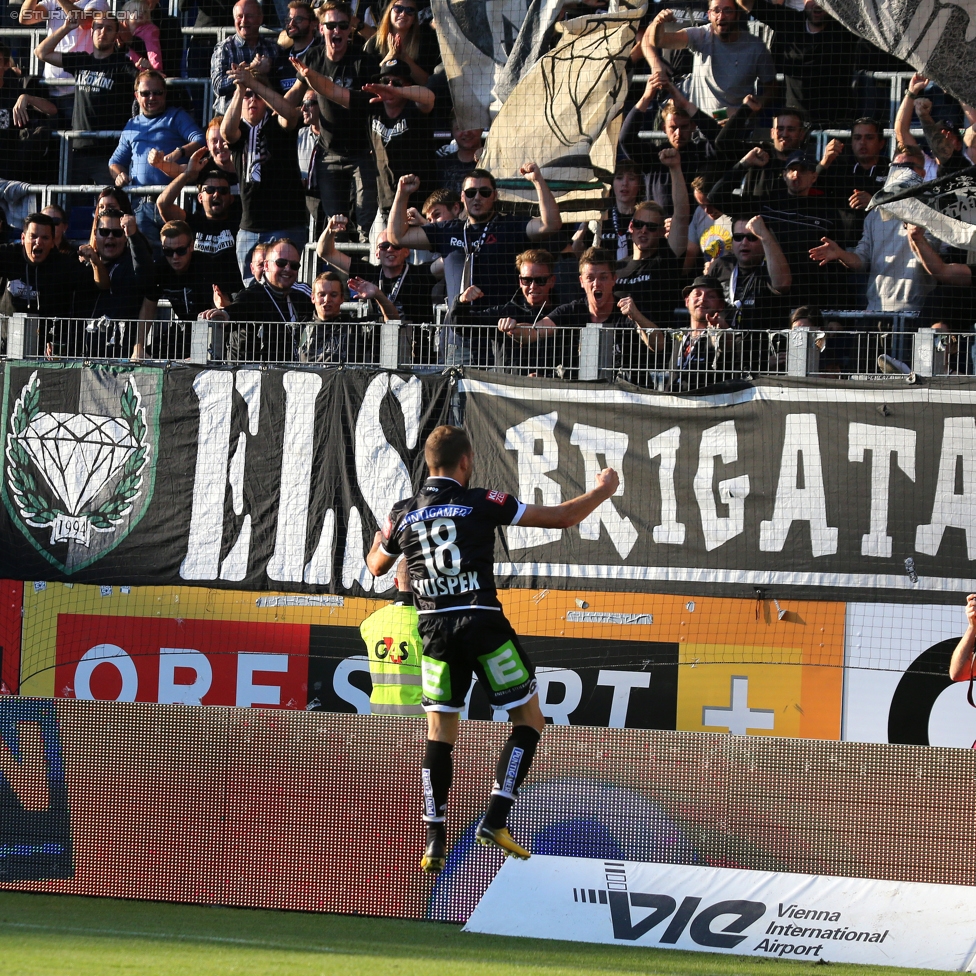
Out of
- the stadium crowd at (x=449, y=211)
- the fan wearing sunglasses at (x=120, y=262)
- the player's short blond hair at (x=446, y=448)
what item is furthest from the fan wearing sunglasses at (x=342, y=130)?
the player's short blond hair at (x=446, y=448)

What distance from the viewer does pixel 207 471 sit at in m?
10.0

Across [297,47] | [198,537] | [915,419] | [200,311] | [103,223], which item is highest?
[297,47]

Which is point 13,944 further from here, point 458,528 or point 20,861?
point 458,528

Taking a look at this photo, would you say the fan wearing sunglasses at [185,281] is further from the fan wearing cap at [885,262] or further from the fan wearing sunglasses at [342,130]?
the fan wearing cap at [885,262]

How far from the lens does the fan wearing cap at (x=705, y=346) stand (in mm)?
9242

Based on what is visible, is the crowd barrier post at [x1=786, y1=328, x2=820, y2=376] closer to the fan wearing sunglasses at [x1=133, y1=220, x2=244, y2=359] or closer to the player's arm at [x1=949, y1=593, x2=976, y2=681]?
the player's arm at [x1=949, y1=593, x2=976, y2=681]

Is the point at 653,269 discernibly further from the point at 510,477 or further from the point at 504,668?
the point at 504,668

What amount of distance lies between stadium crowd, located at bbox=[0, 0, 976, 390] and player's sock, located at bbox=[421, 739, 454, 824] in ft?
13.8

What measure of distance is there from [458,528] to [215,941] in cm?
208

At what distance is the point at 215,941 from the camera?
5559mm

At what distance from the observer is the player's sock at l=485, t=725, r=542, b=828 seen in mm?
5516

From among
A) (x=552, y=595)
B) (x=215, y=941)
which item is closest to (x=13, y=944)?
(x=215, y=941)

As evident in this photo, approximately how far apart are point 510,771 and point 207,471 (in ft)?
17.1

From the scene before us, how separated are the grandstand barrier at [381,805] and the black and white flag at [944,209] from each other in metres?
5.13
